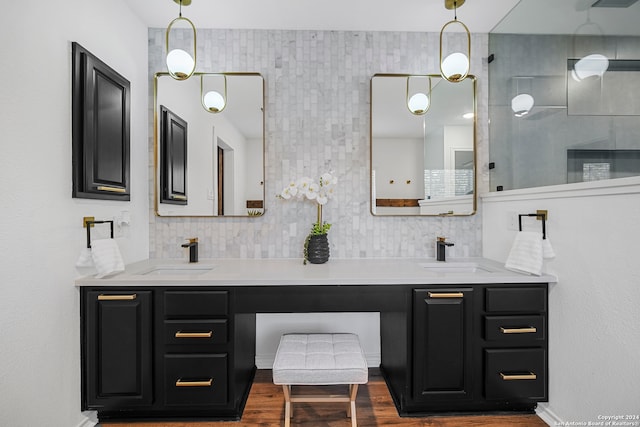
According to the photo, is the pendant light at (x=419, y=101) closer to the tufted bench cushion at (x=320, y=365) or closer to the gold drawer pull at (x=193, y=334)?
the tufted bench cushion at (x=320, y=365)

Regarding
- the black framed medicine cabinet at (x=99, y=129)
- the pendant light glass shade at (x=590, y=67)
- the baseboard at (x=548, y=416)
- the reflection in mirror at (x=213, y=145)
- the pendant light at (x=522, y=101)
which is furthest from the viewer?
the reflection in mirror at (x=213, y=145)

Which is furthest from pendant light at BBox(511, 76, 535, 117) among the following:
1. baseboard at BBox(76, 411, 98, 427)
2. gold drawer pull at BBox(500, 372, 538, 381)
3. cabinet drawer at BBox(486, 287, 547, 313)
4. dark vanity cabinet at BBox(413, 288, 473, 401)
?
baseboard at BBox(76, 411, 98, 427)

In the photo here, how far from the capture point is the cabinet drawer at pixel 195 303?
1743 millimetres

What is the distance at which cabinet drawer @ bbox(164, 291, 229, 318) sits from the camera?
1743 millimetres

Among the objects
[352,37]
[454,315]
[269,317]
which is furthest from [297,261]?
[352,37]

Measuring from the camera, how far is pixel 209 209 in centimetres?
239

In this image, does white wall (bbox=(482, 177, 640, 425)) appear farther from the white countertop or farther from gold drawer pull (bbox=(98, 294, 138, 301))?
gold drawer pull (bbox=(98, 294, 138, 301))

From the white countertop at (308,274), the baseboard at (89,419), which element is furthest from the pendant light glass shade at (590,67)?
the baseboard at (89,419)

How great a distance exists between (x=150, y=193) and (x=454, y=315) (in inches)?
85.2

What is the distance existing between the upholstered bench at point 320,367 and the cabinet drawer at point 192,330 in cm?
35

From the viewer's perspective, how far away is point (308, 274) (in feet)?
6.13

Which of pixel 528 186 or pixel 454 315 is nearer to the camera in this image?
pixel 454 315

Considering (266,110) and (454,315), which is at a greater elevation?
(266,110)

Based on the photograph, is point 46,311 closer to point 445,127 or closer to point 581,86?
point 445,127
